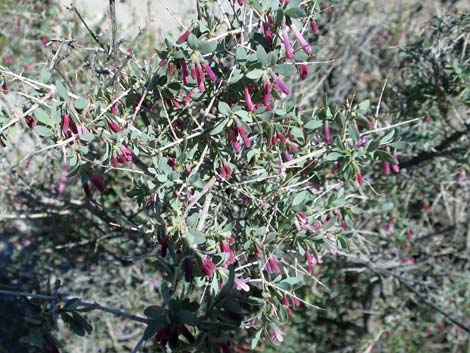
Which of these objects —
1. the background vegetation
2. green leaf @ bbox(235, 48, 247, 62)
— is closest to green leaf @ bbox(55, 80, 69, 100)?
the background vegetation

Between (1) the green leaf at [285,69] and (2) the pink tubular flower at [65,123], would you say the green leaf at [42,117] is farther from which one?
(1) the green leaf at [285,69]

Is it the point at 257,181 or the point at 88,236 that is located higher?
the point at 257,181

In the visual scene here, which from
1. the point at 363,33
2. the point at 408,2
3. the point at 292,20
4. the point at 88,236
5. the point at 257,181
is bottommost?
the point at 88,236

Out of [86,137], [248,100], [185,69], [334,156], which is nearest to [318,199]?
[334,156]

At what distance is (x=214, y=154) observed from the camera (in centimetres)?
175

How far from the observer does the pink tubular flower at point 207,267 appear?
1441 millimetres

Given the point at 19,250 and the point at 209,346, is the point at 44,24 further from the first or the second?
the point at 209,346

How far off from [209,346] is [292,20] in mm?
860

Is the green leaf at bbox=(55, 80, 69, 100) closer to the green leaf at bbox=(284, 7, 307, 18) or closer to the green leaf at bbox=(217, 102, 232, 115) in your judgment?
the green leaf at bbox=(217, 102, 232, 115)

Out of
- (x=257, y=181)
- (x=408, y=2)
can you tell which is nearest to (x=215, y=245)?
(x=257, y=181)

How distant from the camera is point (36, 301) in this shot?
1.61m

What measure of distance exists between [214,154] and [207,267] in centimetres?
42

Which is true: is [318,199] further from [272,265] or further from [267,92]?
[267,92]

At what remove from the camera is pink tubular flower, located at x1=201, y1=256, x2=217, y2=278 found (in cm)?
144
